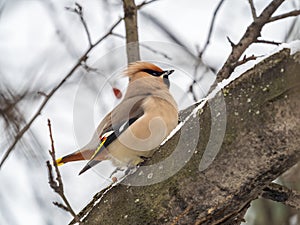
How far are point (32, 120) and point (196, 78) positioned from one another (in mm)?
1220

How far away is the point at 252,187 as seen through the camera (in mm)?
1775

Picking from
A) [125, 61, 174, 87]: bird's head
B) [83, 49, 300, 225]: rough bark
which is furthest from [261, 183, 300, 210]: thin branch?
Result: [125, 61, 174, 87]: bird's head

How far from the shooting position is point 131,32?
345 centimetres

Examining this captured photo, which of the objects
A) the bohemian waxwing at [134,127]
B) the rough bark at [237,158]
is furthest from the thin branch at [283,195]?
the bohemian waxwing at [134,127]

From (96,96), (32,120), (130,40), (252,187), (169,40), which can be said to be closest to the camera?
(252,187)

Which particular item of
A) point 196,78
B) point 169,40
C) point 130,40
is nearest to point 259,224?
point 196,78

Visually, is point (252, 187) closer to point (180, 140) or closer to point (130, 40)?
point (180, 140)

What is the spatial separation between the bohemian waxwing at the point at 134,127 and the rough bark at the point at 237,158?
113 cm

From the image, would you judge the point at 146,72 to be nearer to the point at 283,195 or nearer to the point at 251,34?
the point at 251,34

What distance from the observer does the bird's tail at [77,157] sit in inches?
134

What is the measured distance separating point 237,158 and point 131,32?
185cm

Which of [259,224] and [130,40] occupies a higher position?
[130,40]

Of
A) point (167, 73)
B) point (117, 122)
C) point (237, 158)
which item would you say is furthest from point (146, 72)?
point (237, 158)

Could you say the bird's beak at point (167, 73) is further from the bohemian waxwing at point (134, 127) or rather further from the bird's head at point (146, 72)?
the bohemian waxwing at point (134, 127)
